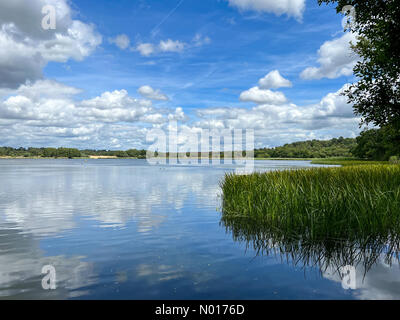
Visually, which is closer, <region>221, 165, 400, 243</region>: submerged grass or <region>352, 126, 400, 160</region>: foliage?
<region>221, 165, 400, 243</region>: submerged grass

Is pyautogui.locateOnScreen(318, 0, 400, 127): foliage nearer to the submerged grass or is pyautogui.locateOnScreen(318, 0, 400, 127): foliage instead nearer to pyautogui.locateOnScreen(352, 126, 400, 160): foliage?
the submerged grass

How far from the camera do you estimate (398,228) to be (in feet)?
41.9

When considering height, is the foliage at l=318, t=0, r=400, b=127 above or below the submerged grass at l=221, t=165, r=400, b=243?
above

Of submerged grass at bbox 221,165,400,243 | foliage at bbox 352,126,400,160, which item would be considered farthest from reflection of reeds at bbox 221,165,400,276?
foliage at bbox 352,126,400,160

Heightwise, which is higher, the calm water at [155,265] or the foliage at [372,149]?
the foliage at [372,149]

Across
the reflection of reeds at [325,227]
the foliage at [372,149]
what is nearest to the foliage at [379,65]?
the reflection of reeds at [325,227]

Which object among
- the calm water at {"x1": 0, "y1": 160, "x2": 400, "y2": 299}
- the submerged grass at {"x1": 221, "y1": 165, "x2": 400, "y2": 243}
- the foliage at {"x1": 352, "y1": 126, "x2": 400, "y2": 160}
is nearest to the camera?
the calm water at {"x1": 0, "y1": 160, "x2": 400, "y2": 299}

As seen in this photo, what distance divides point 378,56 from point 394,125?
5.45m

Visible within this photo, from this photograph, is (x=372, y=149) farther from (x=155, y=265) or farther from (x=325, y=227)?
(x=155, y=265)

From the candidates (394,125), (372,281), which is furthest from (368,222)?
(394,125)

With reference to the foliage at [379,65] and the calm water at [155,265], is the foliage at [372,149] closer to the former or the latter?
the foliage at [379,65]

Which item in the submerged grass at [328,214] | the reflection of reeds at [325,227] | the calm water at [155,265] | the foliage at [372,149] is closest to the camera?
the calm water at [155,265]

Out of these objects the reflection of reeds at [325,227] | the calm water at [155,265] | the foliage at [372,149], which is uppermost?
the foliage at [372,149]

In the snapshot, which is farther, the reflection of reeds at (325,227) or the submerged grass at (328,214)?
the submerged grass at (328,214)
